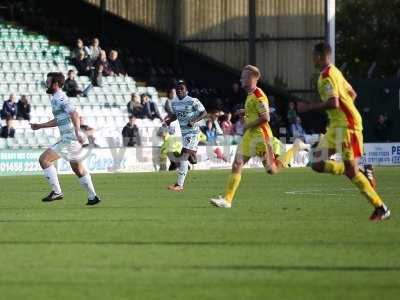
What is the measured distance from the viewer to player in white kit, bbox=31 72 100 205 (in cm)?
1905

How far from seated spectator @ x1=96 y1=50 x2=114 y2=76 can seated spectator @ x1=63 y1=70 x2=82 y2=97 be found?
5.34ft

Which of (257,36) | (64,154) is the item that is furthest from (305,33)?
(64,154)

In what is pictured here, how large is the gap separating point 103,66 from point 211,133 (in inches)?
178

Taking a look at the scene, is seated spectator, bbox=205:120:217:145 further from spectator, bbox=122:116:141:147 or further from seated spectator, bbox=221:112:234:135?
spectator, bbox=122:116:141:147

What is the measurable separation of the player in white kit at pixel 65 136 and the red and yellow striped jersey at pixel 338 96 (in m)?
5.25

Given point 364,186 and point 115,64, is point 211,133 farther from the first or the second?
point 364,186

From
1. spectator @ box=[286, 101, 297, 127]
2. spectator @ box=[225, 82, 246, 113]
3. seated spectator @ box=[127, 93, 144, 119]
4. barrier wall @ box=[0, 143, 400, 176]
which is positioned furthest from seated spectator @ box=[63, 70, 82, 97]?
spectator @ box=[286, 101, 297, 127]

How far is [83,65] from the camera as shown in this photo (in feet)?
136

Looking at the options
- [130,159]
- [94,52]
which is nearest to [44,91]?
[94,52]

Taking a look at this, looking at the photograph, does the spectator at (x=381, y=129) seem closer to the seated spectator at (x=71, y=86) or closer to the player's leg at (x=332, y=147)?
the seated spectator at (x=71, y=86)

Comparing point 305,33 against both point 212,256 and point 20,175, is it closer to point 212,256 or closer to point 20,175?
point 20,175

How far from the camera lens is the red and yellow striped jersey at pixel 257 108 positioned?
1842cm

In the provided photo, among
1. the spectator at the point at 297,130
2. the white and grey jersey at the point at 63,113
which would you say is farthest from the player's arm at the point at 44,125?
the spectator at the point at 297,130

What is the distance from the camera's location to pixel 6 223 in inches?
618
